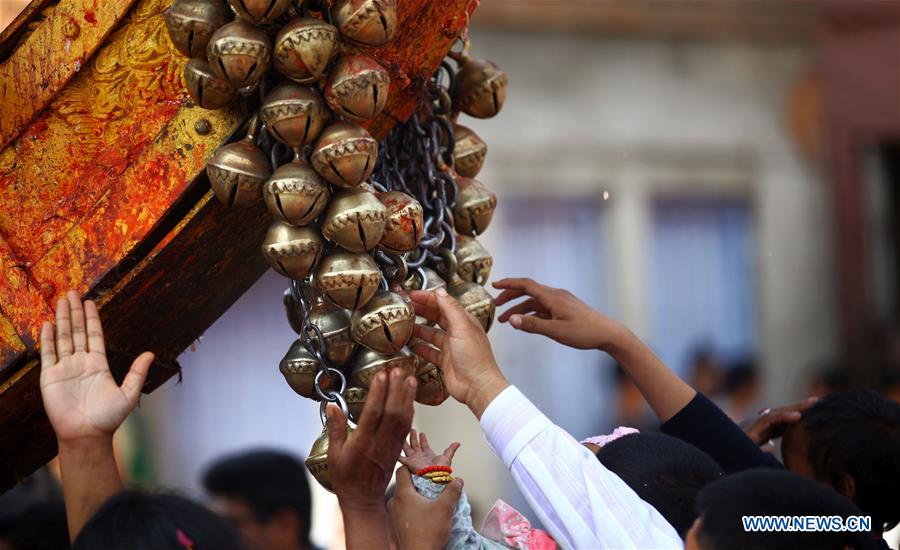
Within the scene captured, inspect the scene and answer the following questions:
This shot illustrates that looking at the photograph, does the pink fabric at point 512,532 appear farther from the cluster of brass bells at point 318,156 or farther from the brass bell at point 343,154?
the brass bell at point 343,154

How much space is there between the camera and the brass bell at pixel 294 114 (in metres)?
1.76

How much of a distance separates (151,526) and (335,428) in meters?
0.29

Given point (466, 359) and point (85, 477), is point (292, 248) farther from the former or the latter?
point (85, 477)

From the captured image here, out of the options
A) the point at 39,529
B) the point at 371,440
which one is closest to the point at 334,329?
the point at 371,440

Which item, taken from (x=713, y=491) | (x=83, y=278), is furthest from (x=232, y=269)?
(x=713, y=491)

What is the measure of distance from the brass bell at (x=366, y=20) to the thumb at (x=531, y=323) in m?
0.71

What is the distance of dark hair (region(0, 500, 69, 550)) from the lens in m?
3.03

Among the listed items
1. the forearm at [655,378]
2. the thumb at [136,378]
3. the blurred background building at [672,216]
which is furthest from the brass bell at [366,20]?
the blurred background building at [672,216]

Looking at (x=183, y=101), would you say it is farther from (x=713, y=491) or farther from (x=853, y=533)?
(x=853, y=533)

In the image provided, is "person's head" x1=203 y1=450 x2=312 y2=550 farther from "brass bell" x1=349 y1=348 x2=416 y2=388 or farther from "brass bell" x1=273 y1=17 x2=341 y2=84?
"brass bell" x1=273 y1=17 x2=341 y2=84

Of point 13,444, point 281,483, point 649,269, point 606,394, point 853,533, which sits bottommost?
point 606,394

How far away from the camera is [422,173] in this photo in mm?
2074

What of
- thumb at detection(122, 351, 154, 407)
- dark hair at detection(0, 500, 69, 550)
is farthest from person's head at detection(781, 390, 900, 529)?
dark hair at detection(0, 500, 69, 550)

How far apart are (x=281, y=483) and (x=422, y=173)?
6.54ft
